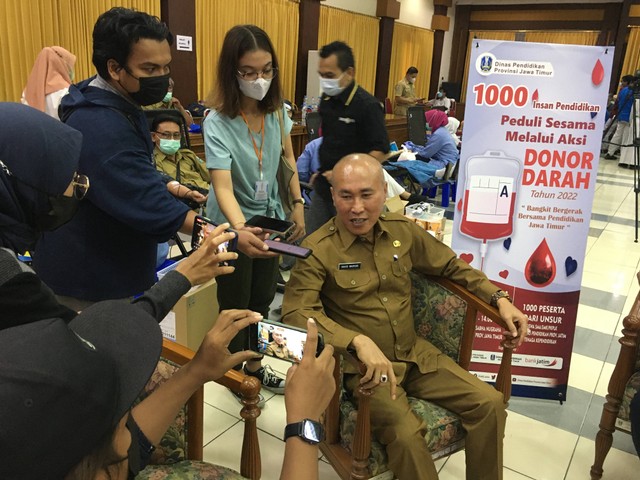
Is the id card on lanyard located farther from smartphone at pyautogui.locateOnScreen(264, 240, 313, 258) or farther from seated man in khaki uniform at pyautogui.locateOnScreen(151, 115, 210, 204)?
seated man in khaki uniform at pyautogui.locateOnScreen(151, 115, 210, 204)

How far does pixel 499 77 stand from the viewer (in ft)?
7.23

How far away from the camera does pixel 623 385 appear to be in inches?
73.9

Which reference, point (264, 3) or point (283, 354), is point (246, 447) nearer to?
point (283, 354)

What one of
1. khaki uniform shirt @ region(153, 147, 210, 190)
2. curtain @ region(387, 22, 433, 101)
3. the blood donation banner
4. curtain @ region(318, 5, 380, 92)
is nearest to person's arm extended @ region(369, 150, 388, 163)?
the blood donation banner

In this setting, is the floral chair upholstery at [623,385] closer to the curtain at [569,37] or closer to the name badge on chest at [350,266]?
the name badge on chest at [350,266]

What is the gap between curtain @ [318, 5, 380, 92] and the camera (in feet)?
29.9

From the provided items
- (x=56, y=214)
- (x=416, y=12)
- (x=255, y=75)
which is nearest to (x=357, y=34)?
(x=416, y=12)

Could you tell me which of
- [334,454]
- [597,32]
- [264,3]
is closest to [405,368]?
[334,454]

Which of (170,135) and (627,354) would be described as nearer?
(627,354)

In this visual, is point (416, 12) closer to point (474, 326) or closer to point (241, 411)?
point (474, 326)

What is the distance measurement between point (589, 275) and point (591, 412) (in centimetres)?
204

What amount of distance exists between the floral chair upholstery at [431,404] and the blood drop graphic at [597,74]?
1113 mm

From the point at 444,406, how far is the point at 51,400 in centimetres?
139

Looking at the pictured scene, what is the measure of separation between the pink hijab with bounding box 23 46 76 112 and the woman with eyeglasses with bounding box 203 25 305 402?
2108 mm
